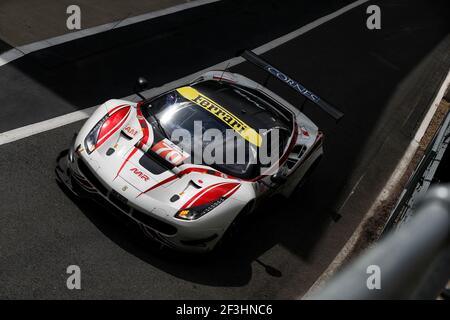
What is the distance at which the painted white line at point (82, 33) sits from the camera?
9.50 m

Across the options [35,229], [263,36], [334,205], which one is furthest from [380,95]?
[35,229]

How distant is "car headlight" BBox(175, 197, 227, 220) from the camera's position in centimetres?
592

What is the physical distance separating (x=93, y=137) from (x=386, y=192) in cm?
485

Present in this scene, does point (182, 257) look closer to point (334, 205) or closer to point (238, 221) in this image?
point (238, 221)

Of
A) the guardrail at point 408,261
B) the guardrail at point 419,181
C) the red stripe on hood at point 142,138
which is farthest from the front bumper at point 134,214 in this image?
the guardrail at point 408,261

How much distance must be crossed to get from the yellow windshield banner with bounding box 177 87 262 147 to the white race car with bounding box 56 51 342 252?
1cm

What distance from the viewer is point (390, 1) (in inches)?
685

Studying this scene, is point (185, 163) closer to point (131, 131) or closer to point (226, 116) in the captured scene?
point (131, 131)

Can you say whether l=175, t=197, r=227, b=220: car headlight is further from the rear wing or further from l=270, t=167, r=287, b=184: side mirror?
the rear wing

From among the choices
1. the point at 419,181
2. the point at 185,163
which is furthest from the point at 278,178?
the point at 419,181

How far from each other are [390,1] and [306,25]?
16.2ft

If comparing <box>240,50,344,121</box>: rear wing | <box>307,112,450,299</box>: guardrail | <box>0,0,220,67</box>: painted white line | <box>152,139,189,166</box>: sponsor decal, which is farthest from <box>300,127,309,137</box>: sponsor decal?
<box>307,112,450,299</box>: guardrail
